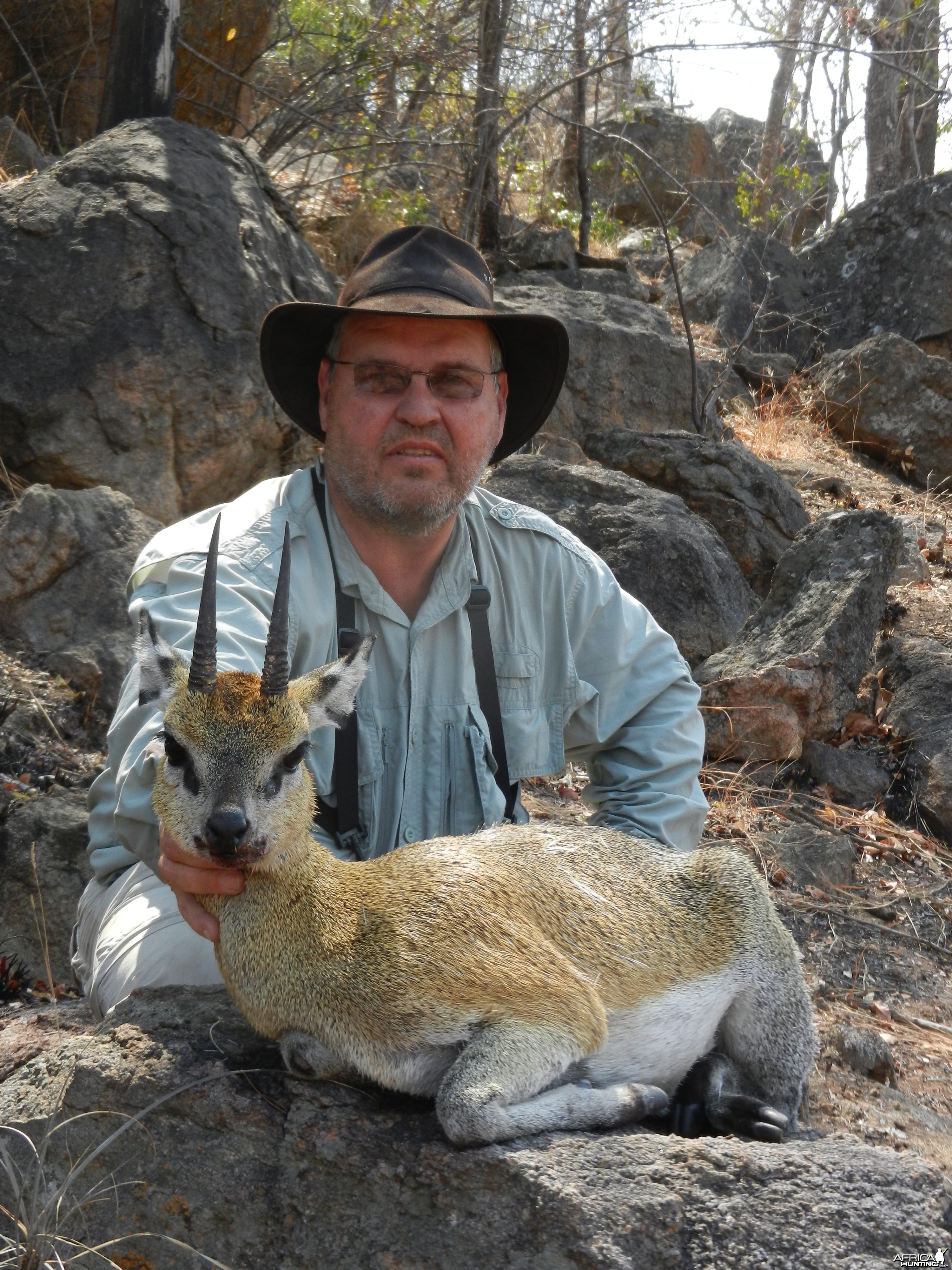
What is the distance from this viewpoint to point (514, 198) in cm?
2108

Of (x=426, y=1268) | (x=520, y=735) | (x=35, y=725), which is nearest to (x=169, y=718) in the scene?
(x=426, y=1268)

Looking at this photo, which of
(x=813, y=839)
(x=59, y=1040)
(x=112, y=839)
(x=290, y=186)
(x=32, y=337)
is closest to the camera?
(x=59, y=1040)

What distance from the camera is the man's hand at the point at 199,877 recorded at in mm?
3945

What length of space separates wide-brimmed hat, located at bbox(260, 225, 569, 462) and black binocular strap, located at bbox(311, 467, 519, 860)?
649 millimetres

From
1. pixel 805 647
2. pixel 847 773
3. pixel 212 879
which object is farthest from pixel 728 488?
pixel 212 879

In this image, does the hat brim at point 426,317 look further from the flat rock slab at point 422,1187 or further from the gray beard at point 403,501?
the flat rock slab at point 422,1187

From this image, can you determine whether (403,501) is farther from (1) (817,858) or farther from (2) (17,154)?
(2) (17,154)

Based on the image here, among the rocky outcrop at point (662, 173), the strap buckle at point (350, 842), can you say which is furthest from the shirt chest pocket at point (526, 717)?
the rocky outcrop at point (662, 173)

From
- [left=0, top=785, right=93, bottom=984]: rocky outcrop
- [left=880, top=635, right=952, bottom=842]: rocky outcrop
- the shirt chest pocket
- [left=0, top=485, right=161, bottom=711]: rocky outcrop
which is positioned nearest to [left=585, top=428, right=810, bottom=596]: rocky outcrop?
[left=880, top=635, right=952, bottom=842]: rocky outcrop

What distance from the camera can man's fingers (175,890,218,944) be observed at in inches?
159

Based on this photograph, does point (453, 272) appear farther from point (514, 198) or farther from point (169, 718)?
point (514, 198)

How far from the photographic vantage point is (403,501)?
223 inches

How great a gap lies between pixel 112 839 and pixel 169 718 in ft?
5.69

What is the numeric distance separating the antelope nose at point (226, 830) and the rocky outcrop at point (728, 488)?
8474mm
